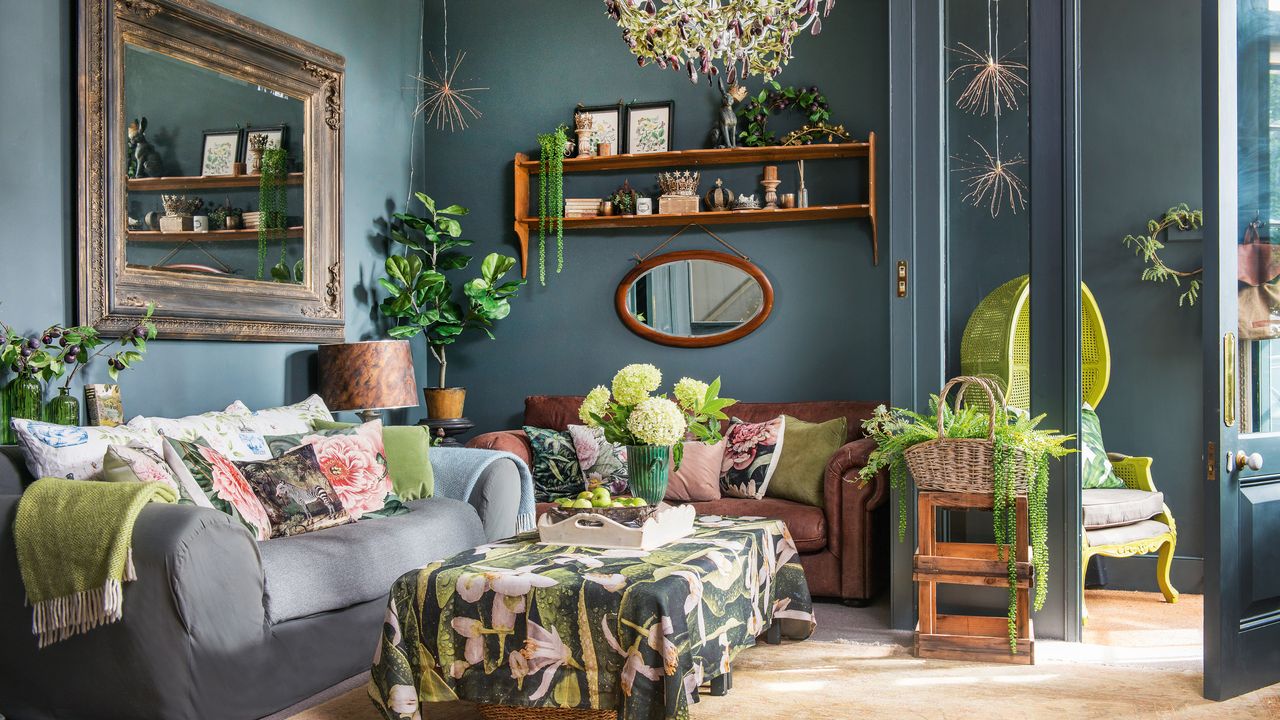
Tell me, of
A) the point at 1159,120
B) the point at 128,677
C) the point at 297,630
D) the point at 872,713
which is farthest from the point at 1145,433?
the point at 128,677

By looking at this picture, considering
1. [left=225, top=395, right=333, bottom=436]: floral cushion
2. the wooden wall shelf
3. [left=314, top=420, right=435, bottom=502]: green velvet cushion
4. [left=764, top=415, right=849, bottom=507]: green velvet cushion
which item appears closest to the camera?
[left=225, top=395, right=333, bottom=436]: floral cushion

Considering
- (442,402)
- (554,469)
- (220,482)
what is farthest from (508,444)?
(220,482)

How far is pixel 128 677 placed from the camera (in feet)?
8.64

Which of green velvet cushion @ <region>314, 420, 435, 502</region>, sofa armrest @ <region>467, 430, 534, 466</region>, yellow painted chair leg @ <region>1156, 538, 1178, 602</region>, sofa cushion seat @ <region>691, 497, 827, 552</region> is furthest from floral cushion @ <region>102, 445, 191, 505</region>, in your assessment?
yellow painted chair leg @ <region>1156, 538, 1178, 602</region>

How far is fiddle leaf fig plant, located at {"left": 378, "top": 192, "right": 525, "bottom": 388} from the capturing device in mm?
5148

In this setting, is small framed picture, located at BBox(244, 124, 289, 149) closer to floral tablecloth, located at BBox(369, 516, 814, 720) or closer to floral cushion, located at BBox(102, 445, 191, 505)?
floral cushion, located at BBox(102, 445, 191, 505)

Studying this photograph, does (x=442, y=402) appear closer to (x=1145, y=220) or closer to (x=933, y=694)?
(x=933, y=694)

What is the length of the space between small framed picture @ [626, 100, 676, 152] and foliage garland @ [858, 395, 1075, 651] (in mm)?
2210

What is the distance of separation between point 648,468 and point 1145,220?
2.89m

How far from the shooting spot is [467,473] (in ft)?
13.7

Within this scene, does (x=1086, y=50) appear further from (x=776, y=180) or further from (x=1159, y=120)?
(x=776, y=180)

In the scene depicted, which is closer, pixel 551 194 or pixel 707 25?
pixel 707 25

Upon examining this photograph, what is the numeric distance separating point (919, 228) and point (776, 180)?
129 centimetres

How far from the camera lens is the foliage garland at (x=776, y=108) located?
16.6 feet
